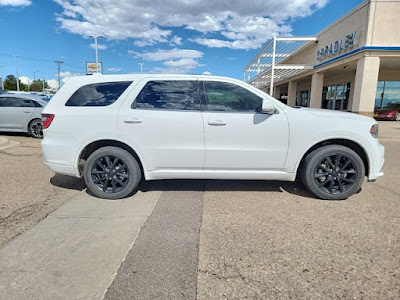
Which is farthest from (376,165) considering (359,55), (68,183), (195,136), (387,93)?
(387,93)

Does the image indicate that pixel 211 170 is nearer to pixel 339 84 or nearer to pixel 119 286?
pixel 119 286

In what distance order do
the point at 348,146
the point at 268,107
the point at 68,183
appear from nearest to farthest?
the point at 268,107 < the point at 348,146 < the point at 68,183

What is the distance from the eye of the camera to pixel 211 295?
205 centimetres

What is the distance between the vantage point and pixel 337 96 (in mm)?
23703

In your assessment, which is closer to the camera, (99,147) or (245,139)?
(245,139)

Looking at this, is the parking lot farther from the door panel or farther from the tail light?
the tail light

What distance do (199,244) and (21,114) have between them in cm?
962

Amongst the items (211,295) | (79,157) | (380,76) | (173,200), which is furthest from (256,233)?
(380,76)

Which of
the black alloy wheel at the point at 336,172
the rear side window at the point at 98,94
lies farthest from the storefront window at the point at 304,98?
the rear side window at the point at 98,94

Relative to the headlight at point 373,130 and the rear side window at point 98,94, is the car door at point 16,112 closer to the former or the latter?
the rear side window at point 98,94

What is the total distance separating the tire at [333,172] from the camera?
13.0 ft

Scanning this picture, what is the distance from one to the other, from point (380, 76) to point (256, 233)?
75.8 feet

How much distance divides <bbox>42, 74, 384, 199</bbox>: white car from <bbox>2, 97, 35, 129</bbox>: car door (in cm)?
683

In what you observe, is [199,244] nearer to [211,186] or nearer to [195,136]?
[195,136]
